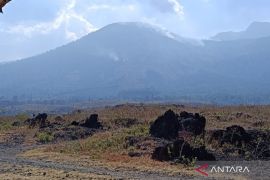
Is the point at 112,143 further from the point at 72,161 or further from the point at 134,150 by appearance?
the point at 72,161

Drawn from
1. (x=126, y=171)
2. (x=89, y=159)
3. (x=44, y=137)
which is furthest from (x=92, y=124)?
(x=126, y=171)

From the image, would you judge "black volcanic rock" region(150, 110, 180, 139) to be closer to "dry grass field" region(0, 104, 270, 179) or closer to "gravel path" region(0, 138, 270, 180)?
"dry grass field" region(0, 104, 270, 179)

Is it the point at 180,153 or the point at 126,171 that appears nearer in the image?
the point at 126,171

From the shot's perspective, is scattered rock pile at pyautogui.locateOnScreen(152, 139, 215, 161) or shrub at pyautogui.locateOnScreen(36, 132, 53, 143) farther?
shrub at pyautogui.locateOnScreen(36, 132, 53, 143)

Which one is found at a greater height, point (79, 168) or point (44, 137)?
point (44, 137)

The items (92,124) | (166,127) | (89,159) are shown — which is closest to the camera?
(89,159)
